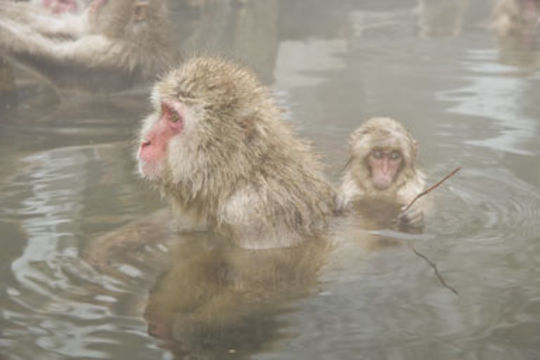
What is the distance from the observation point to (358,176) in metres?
5.36

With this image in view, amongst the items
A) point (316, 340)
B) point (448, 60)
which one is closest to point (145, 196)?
point (316, 340)

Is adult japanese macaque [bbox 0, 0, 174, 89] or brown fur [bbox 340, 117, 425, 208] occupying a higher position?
adult japanese macaque [bbox 0, 0, 174, 89]

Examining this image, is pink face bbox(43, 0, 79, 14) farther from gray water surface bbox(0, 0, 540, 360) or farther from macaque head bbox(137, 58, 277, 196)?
macaque head bbox(137, 58, 277, 196)

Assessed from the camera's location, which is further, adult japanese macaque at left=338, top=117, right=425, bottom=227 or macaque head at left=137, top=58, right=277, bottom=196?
adult japanese macaque at left=338, top=117, right=425, bottom=227

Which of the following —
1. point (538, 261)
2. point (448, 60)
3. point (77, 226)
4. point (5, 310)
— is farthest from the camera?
point (448, 60)

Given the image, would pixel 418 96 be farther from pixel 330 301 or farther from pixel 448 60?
pixel 330 301

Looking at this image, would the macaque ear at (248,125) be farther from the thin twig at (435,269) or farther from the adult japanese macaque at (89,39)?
the adult japanese macaque at (89,39)

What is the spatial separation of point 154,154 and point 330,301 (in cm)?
98

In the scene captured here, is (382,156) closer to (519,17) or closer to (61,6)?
(61,6)

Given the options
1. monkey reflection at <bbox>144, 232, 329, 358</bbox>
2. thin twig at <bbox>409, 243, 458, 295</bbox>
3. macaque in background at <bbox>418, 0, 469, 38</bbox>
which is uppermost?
macaque in background at <bbox>418, 0, 469, 38</bbox>

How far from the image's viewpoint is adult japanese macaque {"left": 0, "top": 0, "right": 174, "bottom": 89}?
7430mm

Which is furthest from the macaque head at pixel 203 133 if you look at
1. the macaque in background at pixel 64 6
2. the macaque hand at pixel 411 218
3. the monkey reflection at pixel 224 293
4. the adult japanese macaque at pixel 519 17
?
the adult japanese macaque at pixel 519 17

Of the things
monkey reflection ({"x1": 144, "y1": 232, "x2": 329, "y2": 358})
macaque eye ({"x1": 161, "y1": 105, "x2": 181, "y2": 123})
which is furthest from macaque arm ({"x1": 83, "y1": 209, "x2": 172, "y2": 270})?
macaque eye ({"x1": 161, "y1": 105, "x2": 181, "y2": 123})

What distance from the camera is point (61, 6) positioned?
7594mm
